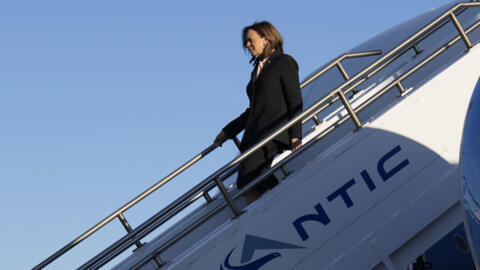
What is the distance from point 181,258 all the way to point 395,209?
1738 millimetres

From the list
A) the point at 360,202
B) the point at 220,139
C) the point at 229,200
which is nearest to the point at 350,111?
the point at 360,202

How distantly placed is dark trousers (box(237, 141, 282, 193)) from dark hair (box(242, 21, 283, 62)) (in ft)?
2.80

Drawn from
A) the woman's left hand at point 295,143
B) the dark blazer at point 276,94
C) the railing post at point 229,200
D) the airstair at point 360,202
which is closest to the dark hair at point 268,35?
the dark blazer at point 276,94

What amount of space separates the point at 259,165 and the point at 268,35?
1131mm

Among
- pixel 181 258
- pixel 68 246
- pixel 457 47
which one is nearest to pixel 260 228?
pixel 181 258

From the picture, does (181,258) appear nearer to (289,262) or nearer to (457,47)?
(289,262)

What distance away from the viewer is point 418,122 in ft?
19.7

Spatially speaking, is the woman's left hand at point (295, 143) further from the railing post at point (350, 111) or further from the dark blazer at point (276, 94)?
the railing post at point (350, 111)

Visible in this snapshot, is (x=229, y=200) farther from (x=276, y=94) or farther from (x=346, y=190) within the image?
(x=276, y=94)

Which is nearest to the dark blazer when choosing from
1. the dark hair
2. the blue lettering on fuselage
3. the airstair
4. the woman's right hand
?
the dark hair

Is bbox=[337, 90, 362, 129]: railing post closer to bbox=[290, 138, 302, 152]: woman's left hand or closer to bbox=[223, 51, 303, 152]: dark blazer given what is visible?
bbox=[223, 51, 303, 152]: dark blazer

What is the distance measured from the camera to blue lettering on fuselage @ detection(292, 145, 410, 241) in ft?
18.7

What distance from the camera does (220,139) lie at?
25.0 feet

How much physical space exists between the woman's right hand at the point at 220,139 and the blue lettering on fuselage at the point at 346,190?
2.04 metres
